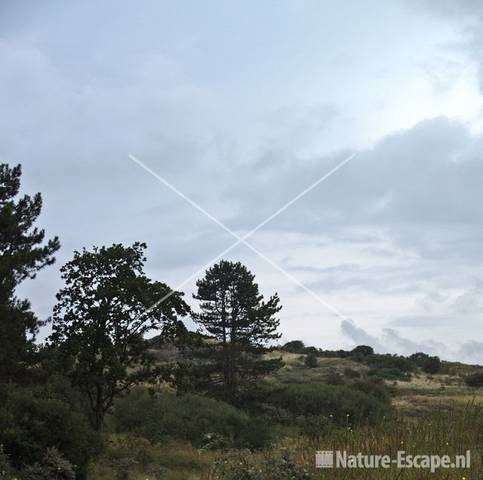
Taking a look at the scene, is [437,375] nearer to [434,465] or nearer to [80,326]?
[80,326]

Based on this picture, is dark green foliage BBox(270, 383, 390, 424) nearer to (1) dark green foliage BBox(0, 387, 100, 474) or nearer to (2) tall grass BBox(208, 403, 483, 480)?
(1) dark green foliage BBox(0, 387, 100, 474)

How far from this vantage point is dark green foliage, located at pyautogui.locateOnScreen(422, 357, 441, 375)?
2878 inches

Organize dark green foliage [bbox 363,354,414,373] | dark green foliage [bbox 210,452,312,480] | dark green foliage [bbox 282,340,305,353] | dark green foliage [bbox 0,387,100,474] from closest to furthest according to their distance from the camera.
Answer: dark green foliage [bbox 210,452,312,480]
dark green foliage [bbox 0,387,100,474]
dark green foliage [bbox 363,354,414,373]
dark green foliage [bbox 282,340,305,353]

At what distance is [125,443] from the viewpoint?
87.8 feet

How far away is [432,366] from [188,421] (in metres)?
47.1

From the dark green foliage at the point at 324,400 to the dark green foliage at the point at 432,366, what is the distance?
31232mm

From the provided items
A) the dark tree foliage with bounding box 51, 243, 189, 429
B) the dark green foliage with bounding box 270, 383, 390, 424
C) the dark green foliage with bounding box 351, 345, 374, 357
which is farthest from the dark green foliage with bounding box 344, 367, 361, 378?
the dark tree foliage with bounding box 51, 243, 189, 429

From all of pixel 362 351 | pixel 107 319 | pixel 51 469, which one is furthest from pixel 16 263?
pixel 362 351

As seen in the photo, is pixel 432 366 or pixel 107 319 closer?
pixel 107 319

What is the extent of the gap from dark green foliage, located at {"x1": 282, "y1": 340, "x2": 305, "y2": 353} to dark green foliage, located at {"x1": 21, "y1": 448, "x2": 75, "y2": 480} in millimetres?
71705

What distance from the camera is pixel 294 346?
294ft

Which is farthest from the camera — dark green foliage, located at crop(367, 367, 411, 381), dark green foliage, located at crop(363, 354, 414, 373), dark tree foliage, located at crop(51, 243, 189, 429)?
dark green foliage, located at crop(363, 354, 414, 373)

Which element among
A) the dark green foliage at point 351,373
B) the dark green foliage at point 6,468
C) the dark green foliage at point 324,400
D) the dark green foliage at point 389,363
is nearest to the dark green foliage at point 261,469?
the dark green foliage at point 6,468

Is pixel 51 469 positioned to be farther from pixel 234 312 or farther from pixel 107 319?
pixel 234 312
